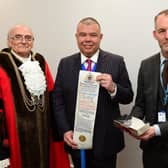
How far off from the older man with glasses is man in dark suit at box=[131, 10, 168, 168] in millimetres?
817

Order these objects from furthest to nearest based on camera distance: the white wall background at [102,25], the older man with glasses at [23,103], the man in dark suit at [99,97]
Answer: the white wall background at [102,25] < the older man with glasses at [23,103] < the man in dark suit at [99,97]

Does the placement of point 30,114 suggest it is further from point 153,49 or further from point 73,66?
point 153,49

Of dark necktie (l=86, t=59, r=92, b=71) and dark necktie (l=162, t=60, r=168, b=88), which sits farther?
dark necktie (l=86, t=59, r=92, b=71)

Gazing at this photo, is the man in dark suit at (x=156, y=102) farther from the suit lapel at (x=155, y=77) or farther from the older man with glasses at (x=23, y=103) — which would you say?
the older man with glasses at (x=23, y=103)

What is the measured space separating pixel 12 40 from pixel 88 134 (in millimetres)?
962

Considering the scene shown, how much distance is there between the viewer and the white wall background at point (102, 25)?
278cm

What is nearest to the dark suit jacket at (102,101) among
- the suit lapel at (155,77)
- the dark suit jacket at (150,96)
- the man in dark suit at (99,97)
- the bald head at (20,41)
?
the man in dark suit at (99,97)

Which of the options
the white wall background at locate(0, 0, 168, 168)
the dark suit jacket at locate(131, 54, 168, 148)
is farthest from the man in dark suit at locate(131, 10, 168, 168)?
the white wall background at locate(0, 0, 168, 168)

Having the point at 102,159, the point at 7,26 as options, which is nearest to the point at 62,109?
the point at 102,159

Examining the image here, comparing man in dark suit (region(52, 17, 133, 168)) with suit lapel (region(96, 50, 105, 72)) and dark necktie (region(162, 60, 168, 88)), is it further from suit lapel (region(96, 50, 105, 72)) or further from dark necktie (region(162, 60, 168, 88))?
dark necktie (region(162, 60, 168, 88))

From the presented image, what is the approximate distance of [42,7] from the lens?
338 centimetres

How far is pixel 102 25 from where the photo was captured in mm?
2971

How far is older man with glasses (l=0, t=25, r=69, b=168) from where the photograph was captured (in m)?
2.37

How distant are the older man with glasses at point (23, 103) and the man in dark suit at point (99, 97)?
0.69 ft
